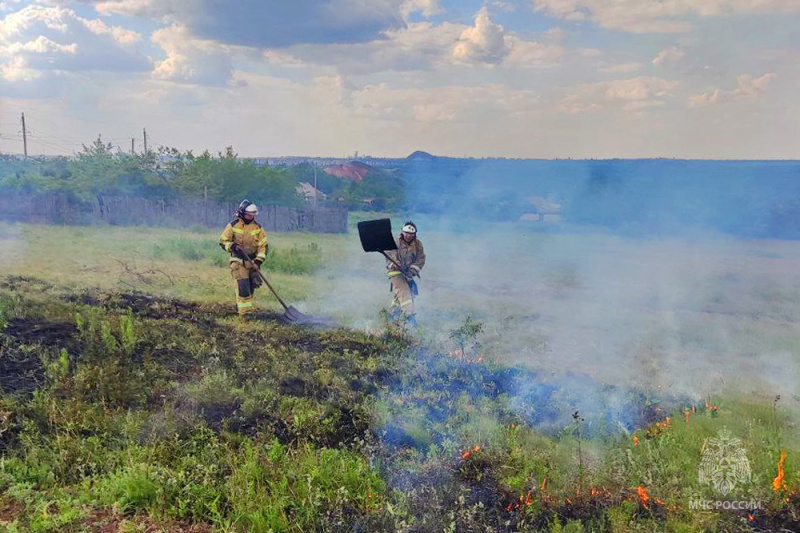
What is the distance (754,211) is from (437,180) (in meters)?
10.3

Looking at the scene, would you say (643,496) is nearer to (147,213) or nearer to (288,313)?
(288,313)

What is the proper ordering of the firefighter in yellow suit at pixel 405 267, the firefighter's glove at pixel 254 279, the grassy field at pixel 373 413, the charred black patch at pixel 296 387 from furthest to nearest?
the firefighter in yellow suit at pixel 405 267 < the firefighter's glove at pixel 254 279 < the charred black patch at pixel 296 387 < the grassy field at pixel 373 413

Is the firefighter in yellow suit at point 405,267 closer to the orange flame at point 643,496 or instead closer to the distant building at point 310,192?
the orange flame at point 643,496

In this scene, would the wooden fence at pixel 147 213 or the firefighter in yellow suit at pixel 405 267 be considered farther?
the wooden fence at pixel 147 213

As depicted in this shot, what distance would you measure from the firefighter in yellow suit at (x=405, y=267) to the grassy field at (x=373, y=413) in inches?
21.5

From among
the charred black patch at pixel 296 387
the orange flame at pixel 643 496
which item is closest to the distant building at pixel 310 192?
the charred black patch at pixel 296 387

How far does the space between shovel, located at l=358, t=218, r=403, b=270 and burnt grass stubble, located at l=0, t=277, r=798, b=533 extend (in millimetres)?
1504

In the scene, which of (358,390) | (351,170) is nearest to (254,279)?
(358,390)

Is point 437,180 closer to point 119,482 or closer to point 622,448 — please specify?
point 622,448

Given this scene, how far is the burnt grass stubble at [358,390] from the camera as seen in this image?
462cm

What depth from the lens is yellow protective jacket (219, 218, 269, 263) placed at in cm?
943

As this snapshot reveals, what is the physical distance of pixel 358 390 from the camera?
21.8 ft

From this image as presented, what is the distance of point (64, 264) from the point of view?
→ 13289 mm

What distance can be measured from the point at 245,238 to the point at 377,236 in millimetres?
2102
